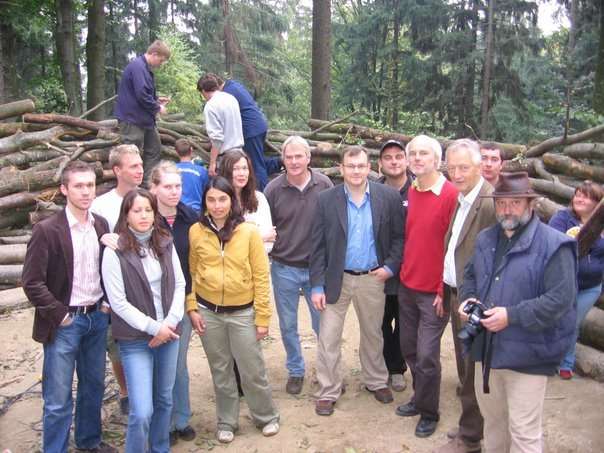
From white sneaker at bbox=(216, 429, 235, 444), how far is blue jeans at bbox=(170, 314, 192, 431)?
0.91ft

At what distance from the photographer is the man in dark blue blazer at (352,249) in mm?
4570

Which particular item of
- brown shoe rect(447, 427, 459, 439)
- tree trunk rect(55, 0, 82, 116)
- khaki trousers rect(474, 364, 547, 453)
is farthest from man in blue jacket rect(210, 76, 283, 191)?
tree trunk rect(55, 0, 82, 116)

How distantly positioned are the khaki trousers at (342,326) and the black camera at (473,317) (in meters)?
1.47

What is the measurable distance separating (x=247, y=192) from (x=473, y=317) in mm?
2131

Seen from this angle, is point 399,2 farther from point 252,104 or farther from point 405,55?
point 252,104

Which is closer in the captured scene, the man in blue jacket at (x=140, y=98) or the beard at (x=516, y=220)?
the beard at (x=516, y=220)

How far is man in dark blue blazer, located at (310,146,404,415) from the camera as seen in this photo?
4570mm

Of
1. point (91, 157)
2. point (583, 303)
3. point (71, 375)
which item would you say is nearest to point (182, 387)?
point (71, 375)

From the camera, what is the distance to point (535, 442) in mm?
3189

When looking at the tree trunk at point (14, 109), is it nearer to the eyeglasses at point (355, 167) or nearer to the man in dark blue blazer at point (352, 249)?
the man in dark blue blazer at point (352, 249)

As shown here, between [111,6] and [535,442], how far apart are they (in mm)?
23591

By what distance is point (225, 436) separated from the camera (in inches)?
171

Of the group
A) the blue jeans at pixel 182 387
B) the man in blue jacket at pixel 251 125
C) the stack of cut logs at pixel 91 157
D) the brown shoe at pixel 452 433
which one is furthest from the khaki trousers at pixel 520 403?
the stack of cut logs at pixel 91 157

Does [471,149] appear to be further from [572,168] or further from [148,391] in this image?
[572,168]
